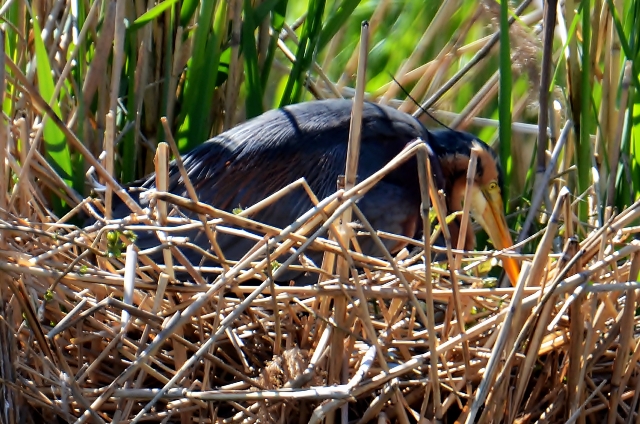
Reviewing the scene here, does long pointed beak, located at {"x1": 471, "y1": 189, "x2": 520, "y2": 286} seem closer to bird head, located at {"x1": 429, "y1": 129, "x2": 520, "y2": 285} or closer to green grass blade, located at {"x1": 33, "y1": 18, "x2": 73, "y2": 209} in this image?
bird head, located at {"x1": 429, "y1": 129, "x2": 520, "y2": 285}

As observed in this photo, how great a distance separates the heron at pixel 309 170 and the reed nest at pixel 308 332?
0.55 metres

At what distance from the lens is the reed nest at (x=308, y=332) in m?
1.32

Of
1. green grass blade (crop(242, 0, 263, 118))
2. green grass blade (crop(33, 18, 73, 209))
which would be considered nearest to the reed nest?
green grass blade (crop(33, 18, 73, 209))

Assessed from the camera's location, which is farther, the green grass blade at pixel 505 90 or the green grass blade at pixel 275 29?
the green grass blade at pixel 275 29

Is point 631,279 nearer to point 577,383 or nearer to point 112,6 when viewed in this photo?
point 577,383

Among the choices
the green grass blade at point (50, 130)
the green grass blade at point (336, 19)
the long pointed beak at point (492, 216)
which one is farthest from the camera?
the long pointed beak at point (492, 216)

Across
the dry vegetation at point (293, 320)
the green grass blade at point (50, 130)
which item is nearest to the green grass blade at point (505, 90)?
the dry vegetation at point (293, 320)

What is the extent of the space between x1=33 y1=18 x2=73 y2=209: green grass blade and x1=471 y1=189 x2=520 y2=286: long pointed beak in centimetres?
101

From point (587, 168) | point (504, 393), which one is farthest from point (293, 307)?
point (587, 168)

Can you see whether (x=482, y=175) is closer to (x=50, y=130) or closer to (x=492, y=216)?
(x=492, y=216)

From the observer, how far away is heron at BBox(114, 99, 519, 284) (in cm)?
217

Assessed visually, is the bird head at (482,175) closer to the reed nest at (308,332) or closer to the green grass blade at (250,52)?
the green grass blade at (250,52)

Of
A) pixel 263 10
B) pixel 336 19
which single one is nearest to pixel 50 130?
pixel 263 10

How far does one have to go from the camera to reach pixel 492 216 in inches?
93.0
